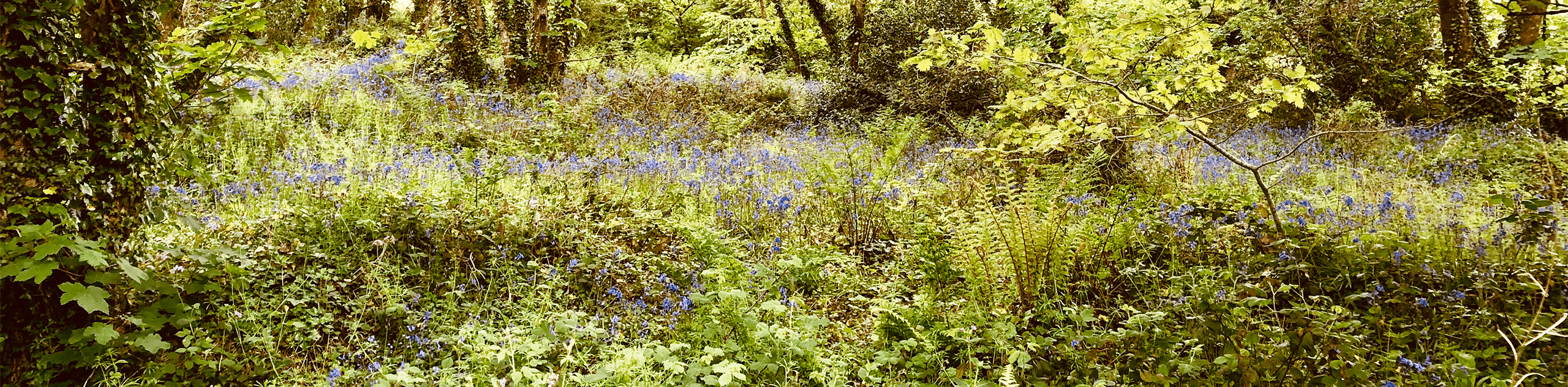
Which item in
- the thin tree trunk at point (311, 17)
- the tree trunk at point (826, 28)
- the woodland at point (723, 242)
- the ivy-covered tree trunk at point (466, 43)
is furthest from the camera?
the tree trunk at point (826, 28)

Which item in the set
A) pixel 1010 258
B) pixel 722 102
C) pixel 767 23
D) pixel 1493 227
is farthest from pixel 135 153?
pixel 767 23

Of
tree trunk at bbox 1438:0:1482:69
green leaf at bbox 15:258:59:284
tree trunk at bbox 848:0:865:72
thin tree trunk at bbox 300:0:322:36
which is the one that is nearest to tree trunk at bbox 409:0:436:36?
thin tree trunk at bbox 300:0:322:36

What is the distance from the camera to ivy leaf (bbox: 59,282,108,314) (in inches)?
90.7

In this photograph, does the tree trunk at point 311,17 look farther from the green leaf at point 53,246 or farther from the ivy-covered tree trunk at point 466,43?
the green leaf at point 53,246

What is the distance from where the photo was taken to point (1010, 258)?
12.9 ft

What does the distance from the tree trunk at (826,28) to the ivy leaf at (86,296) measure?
13505mm

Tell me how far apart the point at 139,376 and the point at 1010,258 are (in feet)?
13.5

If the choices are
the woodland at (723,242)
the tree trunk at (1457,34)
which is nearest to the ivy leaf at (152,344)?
the woodland at (723,242)

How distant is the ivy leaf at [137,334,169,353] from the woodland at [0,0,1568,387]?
0.02m

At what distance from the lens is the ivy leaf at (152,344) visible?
258 cm

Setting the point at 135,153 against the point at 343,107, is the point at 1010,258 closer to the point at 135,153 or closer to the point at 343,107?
the point at 135,153

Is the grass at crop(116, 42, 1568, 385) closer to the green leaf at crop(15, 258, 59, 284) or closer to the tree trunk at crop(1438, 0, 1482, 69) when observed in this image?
the green leaf at crop(15, 258, 59, 284)

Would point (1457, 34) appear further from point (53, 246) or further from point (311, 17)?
point (311, 17)

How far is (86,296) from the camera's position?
236 centimetres
